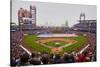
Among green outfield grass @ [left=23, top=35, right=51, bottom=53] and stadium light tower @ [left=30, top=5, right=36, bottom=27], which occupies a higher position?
stadium light tower @ [left=30, top=5, right=36, bottom=27]

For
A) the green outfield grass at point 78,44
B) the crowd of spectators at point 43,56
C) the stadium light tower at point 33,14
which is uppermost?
the stadium light tower at point 33,14

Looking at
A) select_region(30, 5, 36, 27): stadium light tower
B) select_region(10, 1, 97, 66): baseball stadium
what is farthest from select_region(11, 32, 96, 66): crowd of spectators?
select_region(30, 5, 36, 27): stadium light tower

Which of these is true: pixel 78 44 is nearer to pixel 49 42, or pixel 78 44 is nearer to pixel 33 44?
pixel 49 42

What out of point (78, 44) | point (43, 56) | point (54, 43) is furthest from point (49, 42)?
point (78, 44)

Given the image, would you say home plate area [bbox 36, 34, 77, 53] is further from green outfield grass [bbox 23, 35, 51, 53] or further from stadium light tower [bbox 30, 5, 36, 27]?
stadium light tower [bbox 30, 5, 36, 27]

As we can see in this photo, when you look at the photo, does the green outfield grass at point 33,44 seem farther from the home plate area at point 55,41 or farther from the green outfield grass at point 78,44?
the green outfield grass at point 78,44

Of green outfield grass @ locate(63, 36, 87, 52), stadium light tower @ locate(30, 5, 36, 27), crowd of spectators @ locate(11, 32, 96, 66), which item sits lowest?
crowd of spectators @ locate(11, 32, 96, 66)

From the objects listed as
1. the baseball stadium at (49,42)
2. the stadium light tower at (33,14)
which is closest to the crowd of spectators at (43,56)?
the baseball stadium at (49,42)

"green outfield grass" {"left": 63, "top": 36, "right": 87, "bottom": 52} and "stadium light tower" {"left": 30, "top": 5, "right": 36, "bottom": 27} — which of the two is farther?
"green outfield grass" {"left": 63, "top": 36, "right": 87, "bottom": 52}
